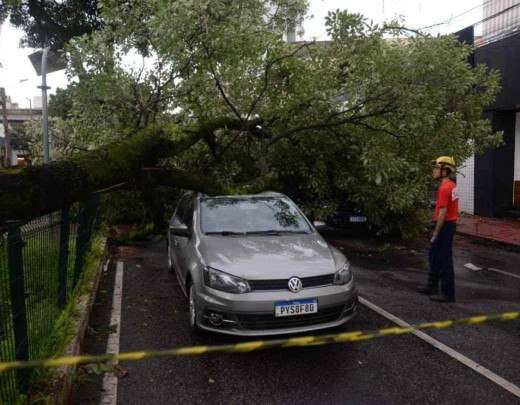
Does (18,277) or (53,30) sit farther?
(53,30)

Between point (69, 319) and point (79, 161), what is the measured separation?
5.60 feet

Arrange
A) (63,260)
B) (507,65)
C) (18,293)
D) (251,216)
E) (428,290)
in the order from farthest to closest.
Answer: (507,65) → (428,290) → (251,216) → (63,260) → (18,293)

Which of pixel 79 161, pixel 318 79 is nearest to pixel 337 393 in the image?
pixel 79 161

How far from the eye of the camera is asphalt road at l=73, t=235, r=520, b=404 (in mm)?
3961

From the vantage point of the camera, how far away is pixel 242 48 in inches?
348

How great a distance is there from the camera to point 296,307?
4602 mm

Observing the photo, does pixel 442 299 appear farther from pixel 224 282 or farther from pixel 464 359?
pixel 224 282

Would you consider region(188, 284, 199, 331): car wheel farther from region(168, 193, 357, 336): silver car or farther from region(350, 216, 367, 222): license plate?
region(350, 216, 367, 222): license plate

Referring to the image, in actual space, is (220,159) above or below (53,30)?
below

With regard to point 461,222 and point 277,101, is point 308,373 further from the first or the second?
point 461,222

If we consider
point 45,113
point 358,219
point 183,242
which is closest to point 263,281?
point 183,242

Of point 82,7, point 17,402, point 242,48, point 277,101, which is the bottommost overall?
point 17,402

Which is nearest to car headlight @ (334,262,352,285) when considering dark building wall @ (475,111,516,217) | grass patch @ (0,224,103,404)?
grass patch @ (0,224,103,404)

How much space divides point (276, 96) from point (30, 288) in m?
6.47
